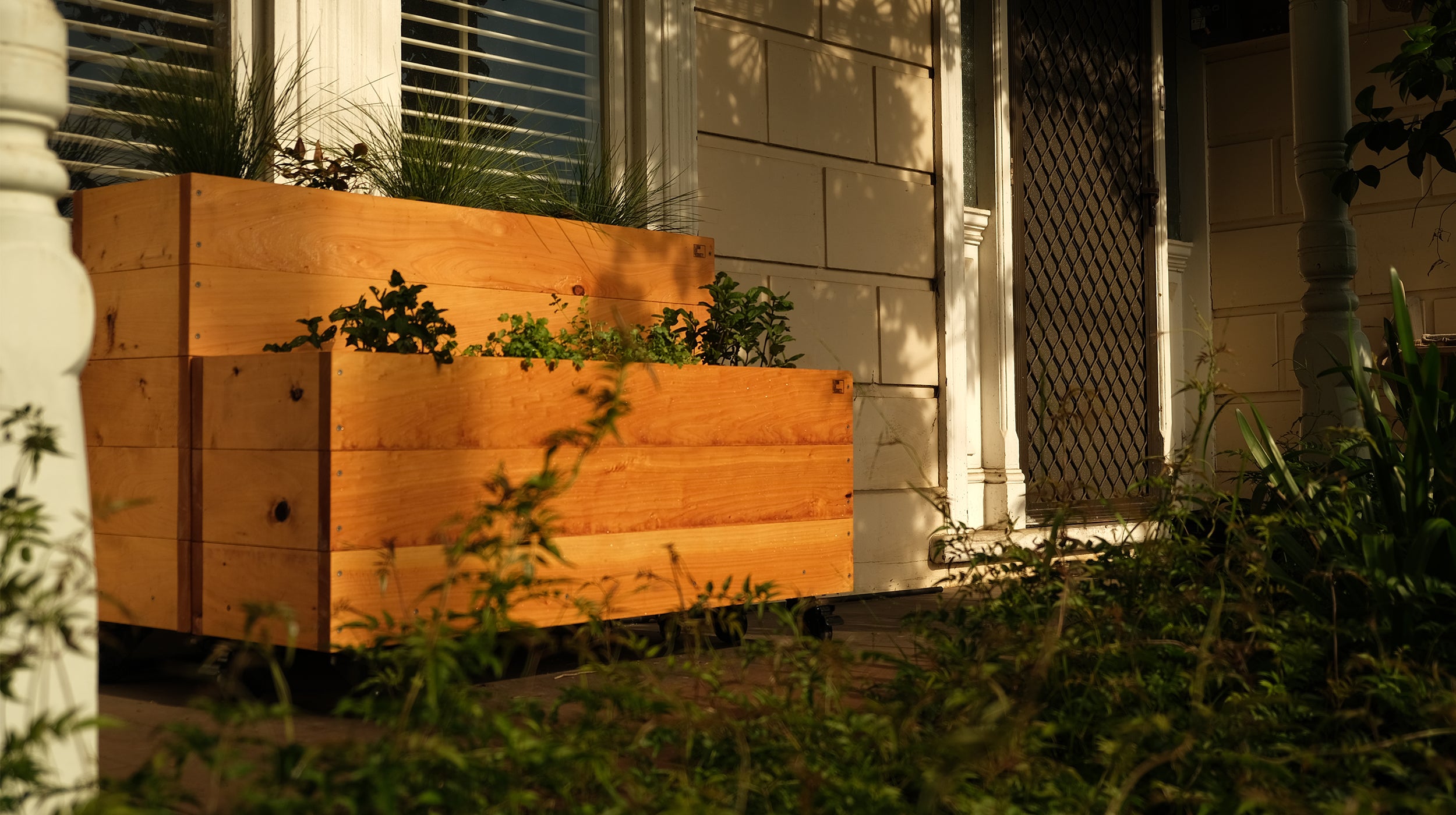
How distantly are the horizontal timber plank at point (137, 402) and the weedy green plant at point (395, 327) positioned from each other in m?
0.25

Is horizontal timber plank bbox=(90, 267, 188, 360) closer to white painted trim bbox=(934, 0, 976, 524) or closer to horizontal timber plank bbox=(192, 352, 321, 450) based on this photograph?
horizontal timber plank bbox=(192, 352, 321, 450)

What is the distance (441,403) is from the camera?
304cm

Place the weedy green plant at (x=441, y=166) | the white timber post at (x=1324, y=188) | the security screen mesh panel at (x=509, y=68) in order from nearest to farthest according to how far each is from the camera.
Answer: the weedy green plant at (x=441, y=166) < the white timber post at (x=1324, y=188) < the security screen mesh panel at (x=509, y=68)

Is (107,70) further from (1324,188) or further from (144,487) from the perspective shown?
(1324,188)

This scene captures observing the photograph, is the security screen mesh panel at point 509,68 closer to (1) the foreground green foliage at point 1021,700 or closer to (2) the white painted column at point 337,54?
(2) the white painted column at point 337,54

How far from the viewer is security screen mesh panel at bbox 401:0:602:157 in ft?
14.4

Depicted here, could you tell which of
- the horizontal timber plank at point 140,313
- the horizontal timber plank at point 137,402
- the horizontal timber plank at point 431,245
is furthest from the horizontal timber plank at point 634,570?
the horizontal timber plank at point 431,245

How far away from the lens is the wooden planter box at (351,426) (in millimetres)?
2885

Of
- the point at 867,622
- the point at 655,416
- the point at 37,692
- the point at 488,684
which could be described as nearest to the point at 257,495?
the point at 488,684

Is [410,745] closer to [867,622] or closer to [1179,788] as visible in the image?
[1179,788]

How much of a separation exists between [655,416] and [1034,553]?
1236mm

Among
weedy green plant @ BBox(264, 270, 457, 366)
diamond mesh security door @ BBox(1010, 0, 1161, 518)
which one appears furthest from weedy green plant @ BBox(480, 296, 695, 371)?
diamond mesh security door @ BBox(1010, 0, 1161, 518)

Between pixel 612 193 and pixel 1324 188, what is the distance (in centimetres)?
232

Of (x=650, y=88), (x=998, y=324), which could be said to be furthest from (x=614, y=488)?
(x=998, y=324)
